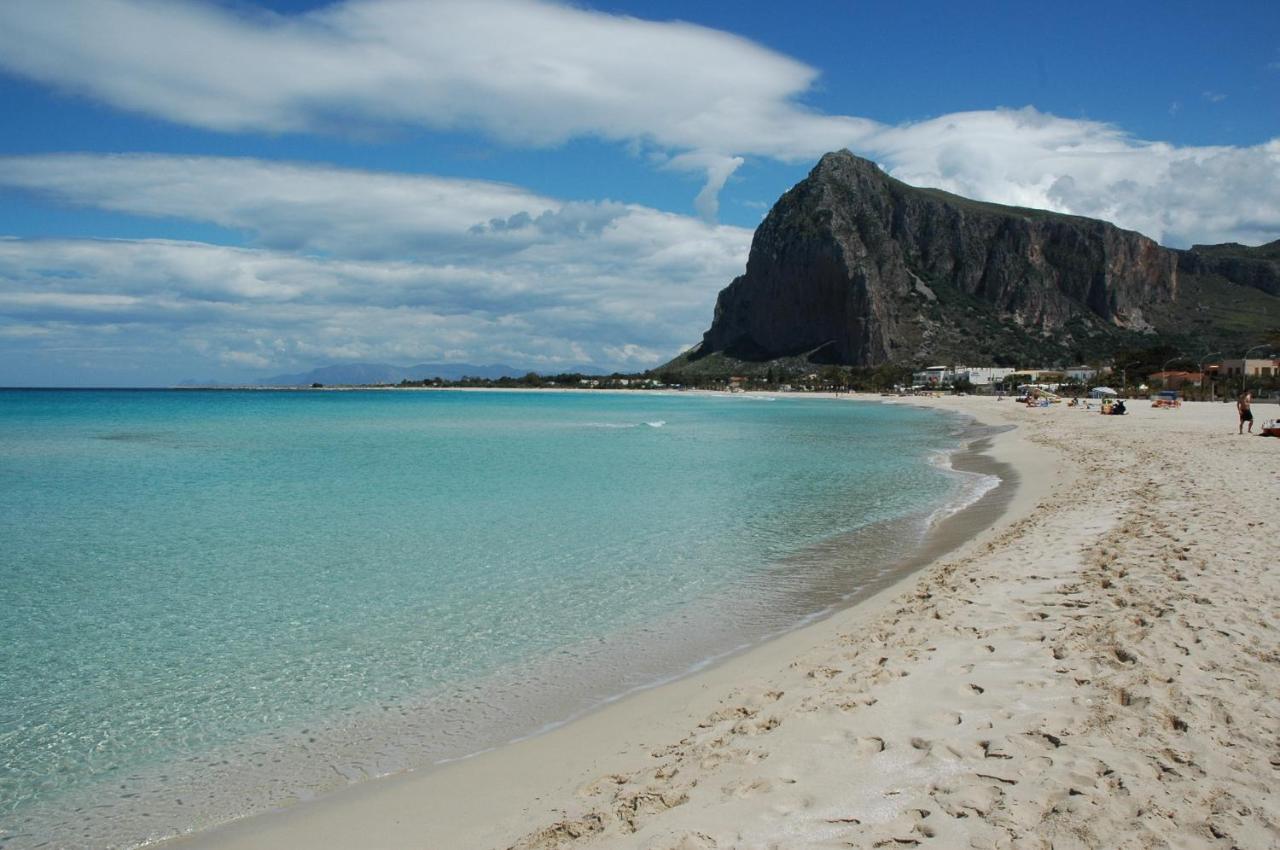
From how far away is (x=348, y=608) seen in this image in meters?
10.7

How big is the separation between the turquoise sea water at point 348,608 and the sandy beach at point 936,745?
32.0 inches

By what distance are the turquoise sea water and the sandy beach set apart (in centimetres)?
81

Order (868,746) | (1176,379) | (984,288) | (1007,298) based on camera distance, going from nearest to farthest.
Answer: (868,746) → (1176,379) → (1007,298) → (984,288)

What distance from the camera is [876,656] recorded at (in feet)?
23.4

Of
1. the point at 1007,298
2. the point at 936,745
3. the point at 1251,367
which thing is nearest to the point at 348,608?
the point at 936,745

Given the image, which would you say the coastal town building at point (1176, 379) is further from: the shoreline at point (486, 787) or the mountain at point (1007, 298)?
the shoreline at point (486, 787)

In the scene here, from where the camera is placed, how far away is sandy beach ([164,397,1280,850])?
405cm

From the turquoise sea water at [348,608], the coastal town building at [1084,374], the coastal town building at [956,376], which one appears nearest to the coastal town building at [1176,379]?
the coastal town building at [1084,374]

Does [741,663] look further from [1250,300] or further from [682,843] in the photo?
[1250,300]

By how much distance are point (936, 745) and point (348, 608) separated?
8047 mm

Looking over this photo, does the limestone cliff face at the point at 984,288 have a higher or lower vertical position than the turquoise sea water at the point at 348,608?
higher

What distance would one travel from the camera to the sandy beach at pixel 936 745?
4.05 metres

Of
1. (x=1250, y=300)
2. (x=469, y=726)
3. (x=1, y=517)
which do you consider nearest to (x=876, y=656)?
(x=469, y=726)

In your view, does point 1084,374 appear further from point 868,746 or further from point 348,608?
point 868,746
